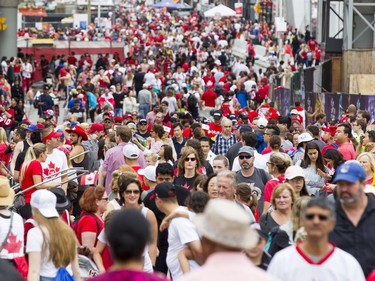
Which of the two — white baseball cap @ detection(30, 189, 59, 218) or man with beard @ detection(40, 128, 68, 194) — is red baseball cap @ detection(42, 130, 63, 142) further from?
white baseball cap @ detection(30, 189, 59, 218)

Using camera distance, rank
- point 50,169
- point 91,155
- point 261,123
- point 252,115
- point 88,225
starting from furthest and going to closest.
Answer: point 252,115
point 261,123
point 91,155
point 50,169
point 88,225

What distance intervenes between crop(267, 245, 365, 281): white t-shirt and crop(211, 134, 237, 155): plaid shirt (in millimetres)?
11816

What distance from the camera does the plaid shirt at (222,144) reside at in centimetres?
1994

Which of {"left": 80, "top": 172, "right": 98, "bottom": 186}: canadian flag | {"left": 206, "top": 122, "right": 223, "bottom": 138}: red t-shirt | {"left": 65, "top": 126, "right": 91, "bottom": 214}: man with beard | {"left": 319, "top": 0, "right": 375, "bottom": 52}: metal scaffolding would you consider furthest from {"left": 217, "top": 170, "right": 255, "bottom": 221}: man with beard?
{"left": 319, "top": 0, "right": 375, "bottom": 52}: metal scaffolding

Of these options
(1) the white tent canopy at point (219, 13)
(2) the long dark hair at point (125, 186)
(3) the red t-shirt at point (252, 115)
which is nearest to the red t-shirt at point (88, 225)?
(2) the long dark hair at point (125, 186)

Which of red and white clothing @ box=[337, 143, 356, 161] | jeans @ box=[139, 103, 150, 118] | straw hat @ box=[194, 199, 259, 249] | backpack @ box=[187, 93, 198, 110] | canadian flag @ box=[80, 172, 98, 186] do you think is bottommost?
jeans @ box=[139, 103, 150, 118]

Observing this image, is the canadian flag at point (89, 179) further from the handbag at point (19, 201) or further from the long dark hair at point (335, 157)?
the long dark hair at point (335, 157)

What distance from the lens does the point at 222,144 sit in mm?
20016

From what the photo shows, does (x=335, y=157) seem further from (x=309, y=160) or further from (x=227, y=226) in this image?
(x=227, y=226)

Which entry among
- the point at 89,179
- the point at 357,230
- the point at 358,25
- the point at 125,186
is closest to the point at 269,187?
the point at 125,186

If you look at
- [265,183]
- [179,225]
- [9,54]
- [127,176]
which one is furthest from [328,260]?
[9,54]

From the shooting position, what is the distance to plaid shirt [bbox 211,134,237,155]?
19938 mm

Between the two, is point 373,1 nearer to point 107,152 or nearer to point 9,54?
point 9,54

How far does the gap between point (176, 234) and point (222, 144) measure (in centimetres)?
947
